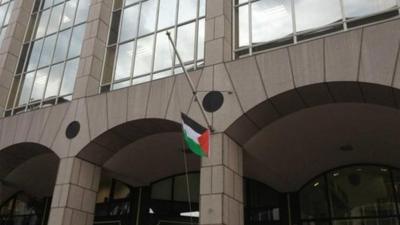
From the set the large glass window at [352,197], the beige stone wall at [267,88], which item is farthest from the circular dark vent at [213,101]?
the large glass window at [352,197]

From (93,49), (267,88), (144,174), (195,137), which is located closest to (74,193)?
(144,174)

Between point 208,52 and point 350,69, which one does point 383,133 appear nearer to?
point 350,69

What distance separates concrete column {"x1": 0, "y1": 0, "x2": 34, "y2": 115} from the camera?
1927 cm

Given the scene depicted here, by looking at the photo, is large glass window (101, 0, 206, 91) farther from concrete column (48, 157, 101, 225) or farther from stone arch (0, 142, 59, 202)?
stone arch (0, 142, 59, 202)

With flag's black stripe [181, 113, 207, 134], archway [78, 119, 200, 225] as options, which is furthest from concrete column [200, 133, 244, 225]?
archway [78, 119, 200, 225]

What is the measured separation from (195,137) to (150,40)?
6.19m

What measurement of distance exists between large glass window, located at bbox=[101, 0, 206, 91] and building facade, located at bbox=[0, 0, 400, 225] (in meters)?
0.05

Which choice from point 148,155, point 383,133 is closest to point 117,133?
point 148,155

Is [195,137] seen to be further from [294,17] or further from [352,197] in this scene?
[352,197]

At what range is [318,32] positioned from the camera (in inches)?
497

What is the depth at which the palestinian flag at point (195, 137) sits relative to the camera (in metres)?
10.8

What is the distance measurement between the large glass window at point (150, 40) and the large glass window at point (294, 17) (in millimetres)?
1590

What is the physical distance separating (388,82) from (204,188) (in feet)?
17.8

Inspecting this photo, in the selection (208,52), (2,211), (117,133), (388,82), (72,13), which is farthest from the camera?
(2,211)
